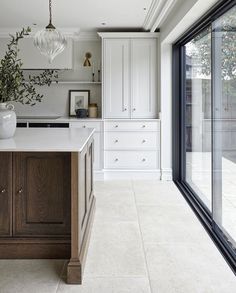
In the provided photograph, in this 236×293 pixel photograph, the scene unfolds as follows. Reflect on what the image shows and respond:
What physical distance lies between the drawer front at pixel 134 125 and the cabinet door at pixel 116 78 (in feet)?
0.57

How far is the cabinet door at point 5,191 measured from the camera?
8.82ft

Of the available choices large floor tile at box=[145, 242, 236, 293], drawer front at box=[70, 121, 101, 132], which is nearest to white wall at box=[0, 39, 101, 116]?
drawer front at box=[70, 121, 101, 132]

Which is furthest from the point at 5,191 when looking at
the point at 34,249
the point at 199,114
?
the point at 199,114

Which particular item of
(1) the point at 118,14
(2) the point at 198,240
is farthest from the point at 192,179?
(1) the point at 118,14

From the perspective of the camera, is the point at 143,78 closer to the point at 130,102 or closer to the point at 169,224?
the point at 130,102

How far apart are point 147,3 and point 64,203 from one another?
288 cm

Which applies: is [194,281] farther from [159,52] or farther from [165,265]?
[159,52]

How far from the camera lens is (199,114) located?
173 inches

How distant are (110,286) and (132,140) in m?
3.58

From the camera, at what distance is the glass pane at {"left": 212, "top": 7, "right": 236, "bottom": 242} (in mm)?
2996

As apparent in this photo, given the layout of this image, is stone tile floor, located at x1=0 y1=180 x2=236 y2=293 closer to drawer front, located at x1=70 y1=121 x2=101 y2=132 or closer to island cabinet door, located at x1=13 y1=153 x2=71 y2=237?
island cabinet door, located at x1=13 y1=153 x2=71 y2=237

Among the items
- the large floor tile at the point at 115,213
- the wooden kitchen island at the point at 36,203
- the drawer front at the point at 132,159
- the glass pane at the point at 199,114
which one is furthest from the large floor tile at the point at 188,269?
the drawer front at the point at 132,159

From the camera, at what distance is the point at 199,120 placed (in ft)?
14.4

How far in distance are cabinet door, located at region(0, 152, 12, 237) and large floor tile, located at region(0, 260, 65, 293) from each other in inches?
11.4
